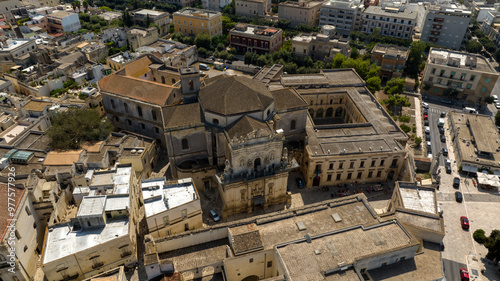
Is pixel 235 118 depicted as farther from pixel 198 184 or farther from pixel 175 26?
pixel 175 26

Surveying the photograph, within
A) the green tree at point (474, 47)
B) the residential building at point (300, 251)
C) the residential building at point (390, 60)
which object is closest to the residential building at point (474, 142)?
the residential building at point (390, 60)

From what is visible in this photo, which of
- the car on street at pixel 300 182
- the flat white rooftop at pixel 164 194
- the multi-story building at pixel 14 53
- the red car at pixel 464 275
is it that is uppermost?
the multi-story building at pixel 14 53

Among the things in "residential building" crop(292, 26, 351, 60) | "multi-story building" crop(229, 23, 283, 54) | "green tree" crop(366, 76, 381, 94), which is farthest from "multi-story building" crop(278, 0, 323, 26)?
"green tree" crop(366, 76, 381, 94)

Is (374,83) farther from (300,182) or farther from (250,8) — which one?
(250,8)

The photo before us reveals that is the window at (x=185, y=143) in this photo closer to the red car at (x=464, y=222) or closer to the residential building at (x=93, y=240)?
the residential building at (x=93, y=240)

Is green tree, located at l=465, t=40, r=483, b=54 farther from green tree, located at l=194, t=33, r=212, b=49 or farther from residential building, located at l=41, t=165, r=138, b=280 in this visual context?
residential building, located at l=41, t=165, r=138, b=280

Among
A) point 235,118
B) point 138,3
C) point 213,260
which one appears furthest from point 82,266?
point 138,3
